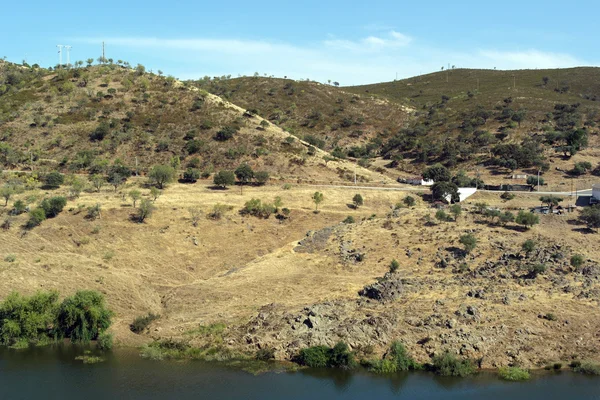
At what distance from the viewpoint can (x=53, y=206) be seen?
225 ft

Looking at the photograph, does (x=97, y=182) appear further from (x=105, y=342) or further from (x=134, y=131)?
(x=105, y=342)

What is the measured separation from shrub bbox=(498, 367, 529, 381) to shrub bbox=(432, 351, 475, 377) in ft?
6.71

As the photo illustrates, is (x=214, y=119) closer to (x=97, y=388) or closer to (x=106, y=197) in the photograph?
(x=106, y=197)

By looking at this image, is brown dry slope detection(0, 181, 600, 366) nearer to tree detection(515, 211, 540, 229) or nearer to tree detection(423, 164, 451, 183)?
tree detection(515, 211, 540, 229)

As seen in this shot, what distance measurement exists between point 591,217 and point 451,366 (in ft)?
107

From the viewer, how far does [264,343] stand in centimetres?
4578

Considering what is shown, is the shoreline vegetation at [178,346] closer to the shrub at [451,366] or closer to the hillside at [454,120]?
the shrub at [451,366]

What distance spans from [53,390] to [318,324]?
65.8 ft

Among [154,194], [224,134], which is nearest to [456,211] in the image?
[154,194]

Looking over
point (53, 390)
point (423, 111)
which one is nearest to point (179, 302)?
point (53, 390)

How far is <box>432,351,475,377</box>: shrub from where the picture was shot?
41.3m

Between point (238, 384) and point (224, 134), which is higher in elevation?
point (224, 134)

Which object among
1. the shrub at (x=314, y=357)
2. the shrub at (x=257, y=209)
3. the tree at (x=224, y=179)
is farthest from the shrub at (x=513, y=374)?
the tree at (x=224, y=179)

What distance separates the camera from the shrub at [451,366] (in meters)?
41.3
